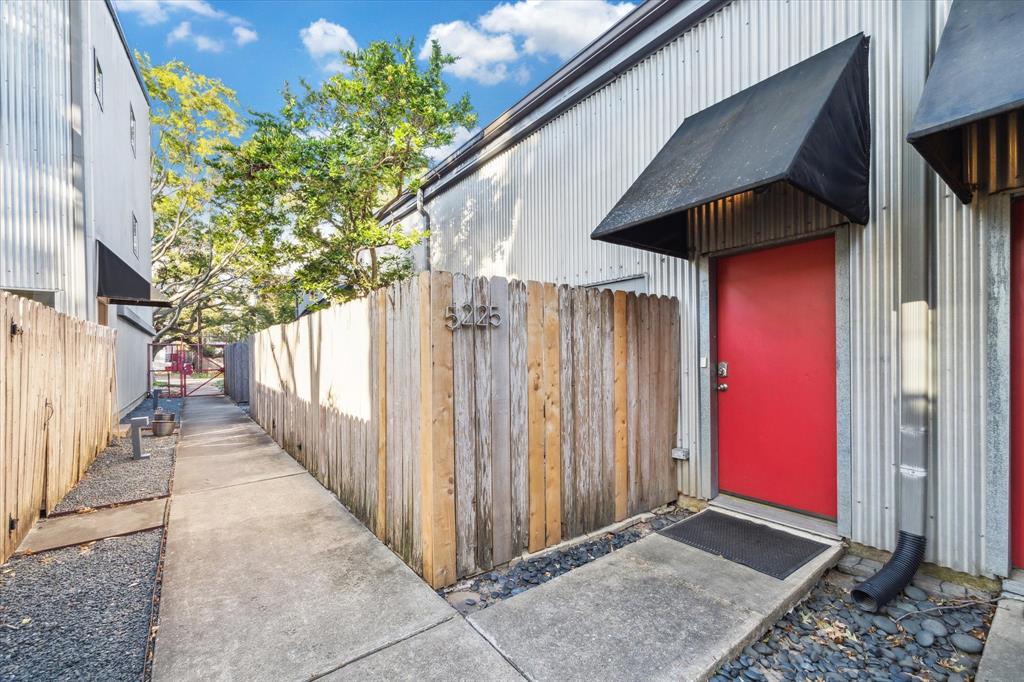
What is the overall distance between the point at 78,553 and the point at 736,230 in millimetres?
5808

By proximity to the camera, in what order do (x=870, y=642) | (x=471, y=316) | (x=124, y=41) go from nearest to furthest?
(x=870, y=642), (x=471, y=316), (x=124, y=41)

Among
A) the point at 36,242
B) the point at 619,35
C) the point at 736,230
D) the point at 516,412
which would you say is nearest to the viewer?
the point at 516,412

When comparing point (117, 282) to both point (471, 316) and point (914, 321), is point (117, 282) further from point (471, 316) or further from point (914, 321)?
point (914, 321)

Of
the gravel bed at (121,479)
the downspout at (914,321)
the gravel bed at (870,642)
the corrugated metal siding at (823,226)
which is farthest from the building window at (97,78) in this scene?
the gravel bed at (870,642)

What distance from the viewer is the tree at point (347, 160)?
800 cm

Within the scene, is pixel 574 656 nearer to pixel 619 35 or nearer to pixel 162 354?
pixel 619 35

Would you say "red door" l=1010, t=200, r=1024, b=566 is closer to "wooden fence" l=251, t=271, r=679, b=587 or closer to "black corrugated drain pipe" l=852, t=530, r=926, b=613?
"black corrugated drain pipe" l=852, t=530, r=926, b=613

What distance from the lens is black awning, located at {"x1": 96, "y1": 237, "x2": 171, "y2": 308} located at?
754 cm

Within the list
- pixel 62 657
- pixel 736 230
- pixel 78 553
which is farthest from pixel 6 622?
pixel 736 230

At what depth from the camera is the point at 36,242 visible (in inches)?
248

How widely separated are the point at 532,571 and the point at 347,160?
297 inches

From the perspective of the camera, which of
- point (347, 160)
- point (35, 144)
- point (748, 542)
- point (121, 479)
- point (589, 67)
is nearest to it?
point (748, 542)

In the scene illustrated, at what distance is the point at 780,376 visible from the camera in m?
3.78

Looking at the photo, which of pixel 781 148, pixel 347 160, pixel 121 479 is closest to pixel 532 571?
pixel 781 148
